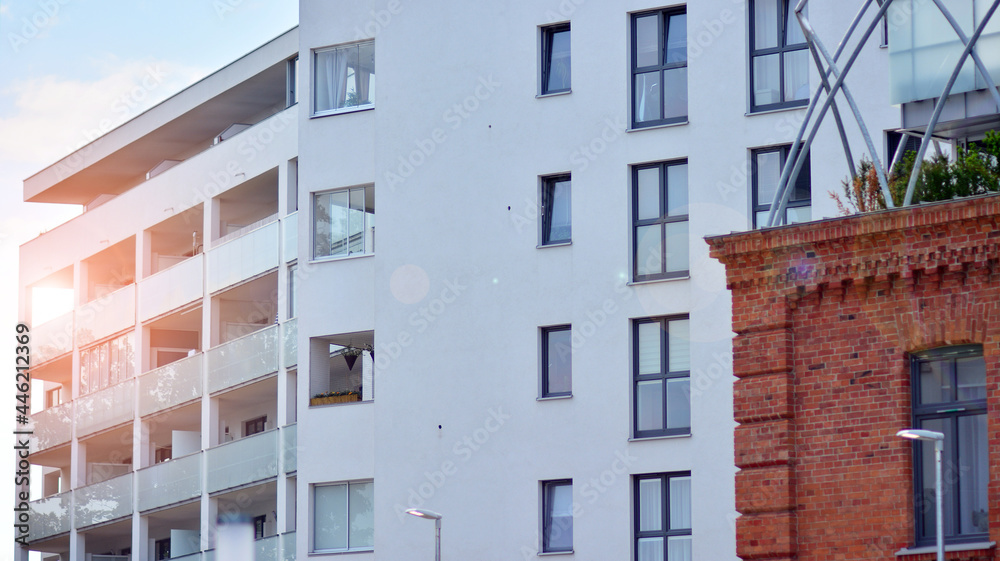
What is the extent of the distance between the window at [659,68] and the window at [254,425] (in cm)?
1711

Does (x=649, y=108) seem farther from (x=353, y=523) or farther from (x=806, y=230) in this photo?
(x=806, y=230)

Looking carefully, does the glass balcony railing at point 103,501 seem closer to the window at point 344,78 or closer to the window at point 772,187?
the window at point 344,78

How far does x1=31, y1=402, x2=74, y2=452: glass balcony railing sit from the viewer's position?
194 feet

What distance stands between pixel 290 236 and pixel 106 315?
13414 millimetres

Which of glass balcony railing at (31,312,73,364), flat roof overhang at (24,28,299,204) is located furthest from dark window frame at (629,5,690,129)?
glass balcony railing at (31,312,73,364)

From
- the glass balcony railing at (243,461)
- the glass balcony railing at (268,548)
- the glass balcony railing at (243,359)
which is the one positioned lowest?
the glass balcony railing at (268,548)

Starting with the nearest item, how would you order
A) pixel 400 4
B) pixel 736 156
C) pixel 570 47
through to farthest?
1. pixel 736 156
2. pixel 570 47
3. pixel 400 4

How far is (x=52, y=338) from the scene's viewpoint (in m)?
61.4

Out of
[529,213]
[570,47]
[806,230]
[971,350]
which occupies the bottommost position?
[971,350]

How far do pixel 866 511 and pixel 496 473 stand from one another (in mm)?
18685

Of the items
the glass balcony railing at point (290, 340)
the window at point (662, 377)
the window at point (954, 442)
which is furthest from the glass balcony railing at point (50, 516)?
the window at point (954, 442)

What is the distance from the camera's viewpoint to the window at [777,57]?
1467 inches

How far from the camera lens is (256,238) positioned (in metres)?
47.9

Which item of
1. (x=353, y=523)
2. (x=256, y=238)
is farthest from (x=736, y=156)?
(x=256, y=238)
